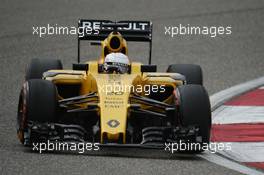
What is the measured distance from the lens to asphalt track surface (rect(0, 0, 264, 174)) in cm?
1178

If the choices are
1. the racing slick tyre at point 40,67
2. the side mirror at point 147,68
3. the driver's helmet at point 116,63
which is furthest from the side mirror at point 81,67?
the side mirror at point 147,68

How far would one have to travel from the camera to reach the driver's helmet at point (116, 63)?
45.0 feet

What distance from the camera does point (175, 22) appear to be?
70.7ft

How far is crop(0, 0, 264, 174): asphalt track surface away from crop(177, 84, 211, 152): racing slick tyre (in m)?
0.31

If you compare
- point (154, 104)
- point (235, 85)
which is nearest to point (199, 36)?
point (235, 85)

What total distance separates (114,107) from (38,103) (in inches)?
30.5

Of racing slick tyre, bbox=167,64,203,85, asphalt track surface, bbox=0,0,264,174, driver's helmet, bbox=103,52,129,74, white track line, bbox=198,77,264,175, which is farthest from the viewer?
racing slick tyre, bbox=167,64,203,85

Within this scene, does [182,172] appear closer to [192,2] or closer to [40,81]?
[40,81]

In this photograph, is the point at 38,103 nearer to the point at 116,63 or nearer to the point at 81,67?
the point at 116,63

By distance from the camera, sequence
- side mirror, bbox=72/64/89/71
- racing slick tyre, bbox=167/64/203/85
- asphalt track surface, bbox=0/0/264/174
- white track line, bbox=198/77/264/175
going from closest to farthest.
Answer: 1. asphalt track surface, bbox=0/0/264/174
2. white track line, bbox=198/77/264/175
3. side mirror, bbox=72/64/89/71
4. racing slick tyre, bbox=167/64/203/85

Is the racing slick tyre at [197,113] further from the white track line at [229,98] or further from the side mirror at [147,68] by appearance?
the side mirror at [147,68]

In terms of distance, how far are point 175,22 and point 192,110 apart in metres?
9.06

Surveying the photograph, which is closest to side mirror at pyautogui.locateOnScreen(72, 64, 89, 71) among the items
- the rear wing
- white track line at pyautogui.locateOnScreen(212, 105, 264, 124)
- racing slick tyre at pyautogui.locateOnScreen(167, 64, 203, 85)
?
the rear wing

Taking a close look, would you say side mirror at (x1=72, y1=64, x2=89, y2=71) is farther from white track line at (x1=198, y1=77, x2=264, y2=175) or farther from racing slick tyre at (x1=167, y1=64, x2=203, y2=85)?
white track line at (x1=198, y1=77, x2=264, y2=175)
